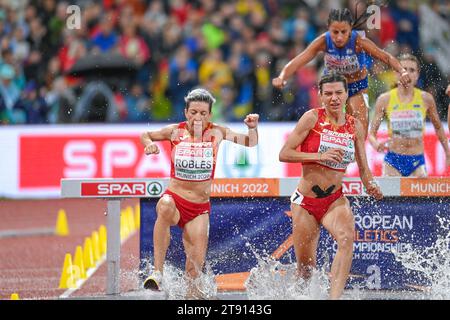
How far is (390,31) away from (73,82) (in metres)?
6.15

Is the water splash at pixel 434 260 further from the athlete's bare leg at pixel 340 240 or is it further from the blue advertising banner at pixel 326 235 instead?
the athlete's bare leg at pixel 340 240

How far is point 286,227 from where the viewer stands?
36.7ft

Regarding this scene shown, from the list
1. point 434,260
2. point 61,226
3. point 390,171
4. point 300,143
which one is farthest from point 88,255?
point 300,143

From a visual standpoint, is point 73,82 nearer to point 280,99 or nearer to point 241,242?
point 280,99

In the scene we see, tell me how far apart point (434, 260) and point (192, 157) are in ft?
9.62

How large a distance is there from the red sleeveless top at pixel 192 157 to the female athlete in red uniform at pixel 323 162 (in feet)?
2.49

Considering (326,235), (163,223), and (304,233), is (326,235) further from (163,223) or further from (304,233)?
(163,223)

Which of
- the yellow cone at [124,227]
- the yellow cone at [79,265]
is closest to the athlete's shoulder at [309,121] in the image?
the yellow cone at [79,265]

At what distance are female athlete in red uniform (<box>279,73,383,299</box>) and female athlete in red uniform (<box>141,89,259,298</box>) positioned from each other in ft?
1.95

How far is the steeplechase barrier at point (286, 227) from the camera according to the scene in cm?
1084

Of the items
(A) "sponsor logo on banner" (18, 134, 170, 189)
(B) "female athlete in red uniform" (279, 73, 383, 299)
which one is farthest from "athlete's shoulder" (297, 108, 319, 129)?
(A) "sponsor logo on banner" (18, 134, 170, 189)
